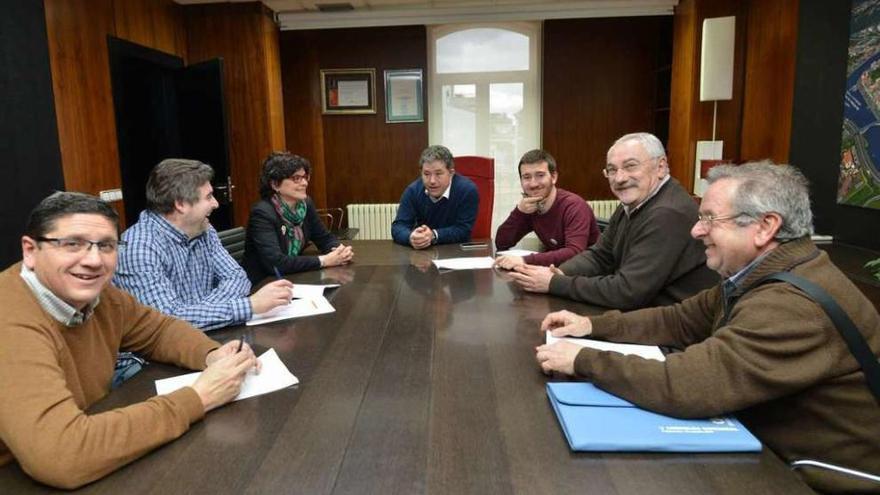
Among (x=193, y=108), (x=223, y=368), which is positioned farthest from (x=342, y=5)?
(x=223, y=368)

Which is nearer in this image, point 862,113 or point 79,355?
point 79,355

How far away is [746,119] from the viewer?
14.3 feet

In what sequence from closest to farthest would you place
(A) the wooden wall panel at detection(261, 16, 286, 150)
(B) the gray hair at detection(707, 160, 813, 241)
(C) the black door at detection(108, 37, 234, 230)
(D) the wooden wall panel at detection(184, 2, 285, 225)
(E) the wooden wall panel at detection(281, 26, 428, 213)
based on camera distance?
1. (B) the gray hair at detection(707, 160, 813, 241)
2. (C) the black door at detection(108, 37, 234, 230)
3. (D) the wooden wall panel at detection(184, 2, 285, 225)
4. (A) the wooden wall panel at detection(261, 16, 286, 150)
5. (E) the wooden wall panel at detection(281, 26, 428, 213)

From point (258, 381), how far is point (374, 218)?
4.59 metres

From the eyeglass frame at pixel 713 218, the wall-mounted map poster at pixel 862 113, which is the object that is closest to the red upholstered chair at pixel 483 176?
the wall-mounted map poster at pixel 862 113

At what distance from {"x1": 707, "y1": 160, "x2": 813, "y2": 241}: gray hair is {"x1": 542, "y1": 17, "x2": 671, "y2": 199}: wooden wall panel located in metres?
4.51

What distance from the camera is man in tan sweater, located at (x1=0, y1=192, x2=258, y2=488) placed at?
3.11 ft

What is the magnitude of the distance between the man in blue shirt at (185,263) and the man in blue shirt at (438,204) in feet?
4.37

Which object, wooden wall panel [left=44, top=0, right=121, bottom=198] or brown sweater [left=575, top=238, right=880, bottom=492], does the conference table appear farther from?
wooden wall panel [left=44, top=0, right=121, bottom=198]

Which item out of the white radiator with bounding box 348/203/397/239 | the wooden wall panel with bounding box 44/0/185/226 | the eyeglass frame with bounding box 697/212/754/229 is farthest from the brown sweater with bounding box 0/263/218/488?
the white radiator with bounding box 348/203/397/239

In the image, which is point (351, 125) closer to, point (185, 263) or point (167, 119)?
point (167, 119)

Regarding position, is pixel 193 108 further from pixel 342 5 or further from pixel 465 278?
pixel 465 278

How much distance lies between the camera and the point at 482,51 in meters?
5.80

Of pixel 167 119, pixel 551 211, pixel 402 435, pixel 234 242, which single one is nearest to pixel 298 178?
pixel 234 242
